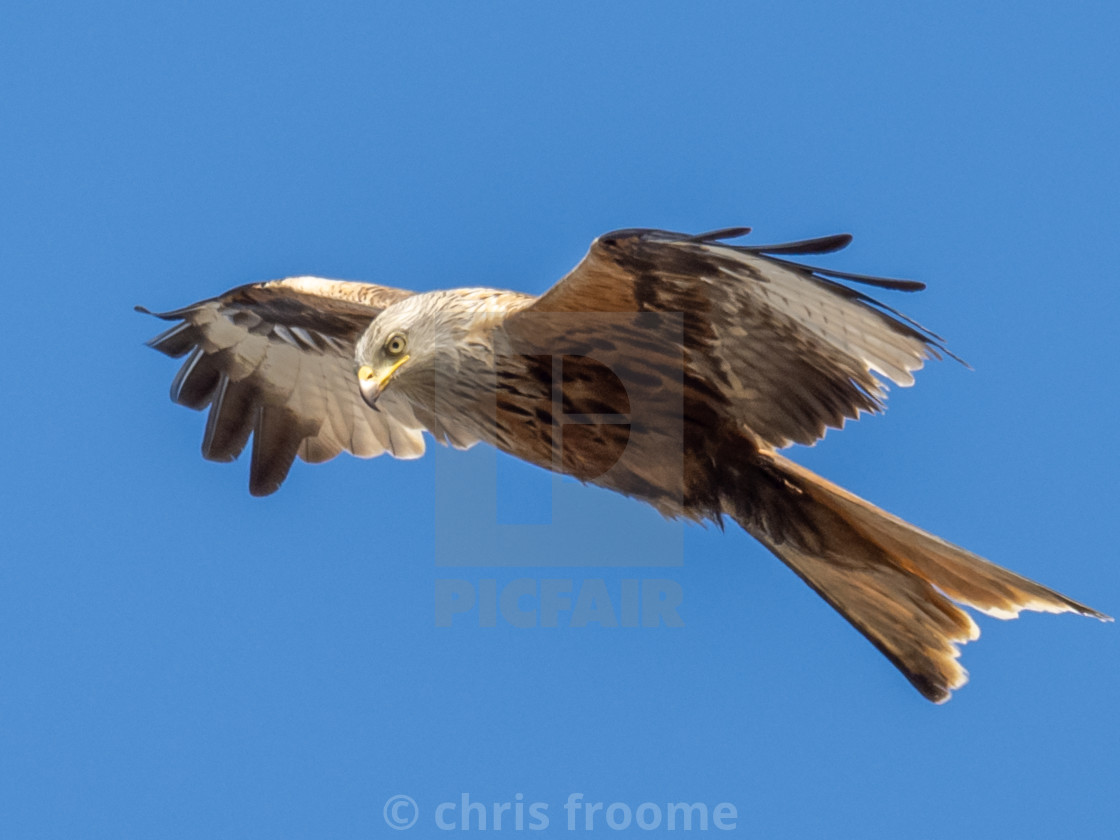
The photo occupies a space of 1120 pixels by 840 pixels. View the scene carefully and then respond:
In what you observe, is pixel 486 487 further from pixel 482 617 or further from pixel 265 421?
pixel 265 421

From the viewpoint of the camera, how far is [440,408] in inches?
231

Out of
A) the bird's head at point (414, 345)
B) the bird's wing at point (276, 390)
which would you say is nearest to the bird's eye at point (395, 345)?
the bird's head at point (414, 345)

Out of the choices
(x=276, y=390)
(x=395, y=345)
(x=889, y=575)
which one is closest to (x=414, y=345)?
(x=395, y=345)

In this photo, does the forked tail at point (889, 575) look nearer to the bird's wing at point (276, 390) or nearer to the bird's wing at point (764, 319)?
the bird's wing at point (764, 319)

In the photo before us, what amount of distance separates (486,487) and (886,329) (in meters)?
2.55

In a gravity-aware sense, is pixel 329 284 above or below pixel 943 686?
above

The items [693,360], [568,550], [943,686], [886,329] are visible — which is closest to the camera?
[886,329]

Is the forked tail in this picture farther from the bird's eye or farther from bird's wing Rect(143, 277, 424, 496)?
bird's wing Rect(143, 277, 424, 496)

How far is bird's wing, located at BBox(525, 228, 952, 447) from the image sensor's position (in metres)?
4.70

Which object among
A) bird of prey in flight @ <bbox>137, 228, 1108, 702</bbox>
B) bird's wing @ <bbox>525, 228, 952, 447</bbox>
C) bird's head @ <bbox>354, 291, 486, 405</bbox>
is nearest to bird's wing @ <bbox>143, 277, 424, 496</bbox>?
bird of prey in flight @ <bbox>137, 228, 1108, 702</bbox>

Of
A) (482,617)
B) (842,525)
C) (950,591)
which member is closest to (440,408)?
(482,617)

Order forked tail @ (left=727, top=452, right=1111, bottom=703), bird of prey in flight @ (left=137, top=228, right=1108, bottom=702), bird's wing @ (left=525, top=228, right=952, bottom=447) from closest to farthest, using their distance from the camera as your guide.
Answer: bird's wing @ (left=525, top=228, right=952, bottom=447) → bird of prey in flight @ (left=137, top=228, right=1108, bottom=702) → forked tail @ (left=727, top=452, right=1111, bottom=703)

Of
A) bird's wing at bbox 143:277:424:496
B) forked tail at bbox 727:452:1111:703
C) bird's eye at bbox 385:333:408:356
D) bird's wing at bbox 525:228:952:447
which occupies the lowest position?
forked tail at bbox 727:452:1111:703

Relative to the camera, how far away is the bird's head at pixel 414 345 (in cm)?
559
